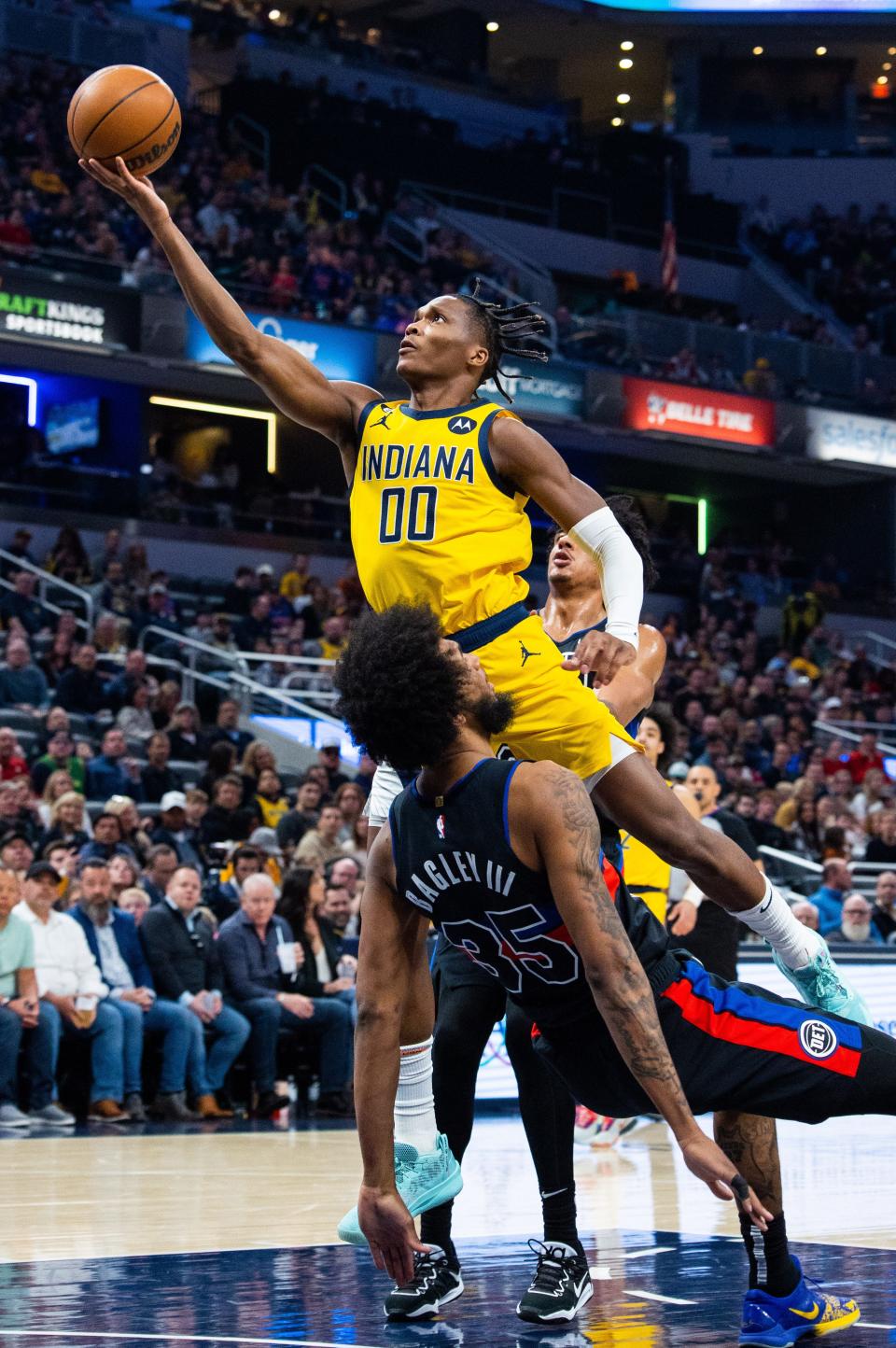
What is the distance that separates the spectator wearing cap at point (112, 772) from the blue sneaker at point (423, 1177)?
31.4ft

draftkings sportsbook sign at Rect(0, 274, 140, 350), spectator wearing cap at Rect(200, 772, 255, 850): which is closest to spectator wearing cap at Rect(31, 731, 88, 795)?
spectator wearing cap at Rect(200, 772, 255, 850)

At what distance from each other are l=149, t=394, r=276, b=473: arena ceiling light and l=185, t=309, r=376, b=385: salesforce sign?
11.9ft

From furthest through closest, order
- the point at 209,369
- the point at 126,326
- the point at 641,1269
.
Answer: the point at 209,369 < the point at 126,326 < the point at 641,1269

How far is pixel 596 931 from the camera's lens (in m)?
3.85

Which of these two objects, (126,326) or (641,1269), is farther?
(126,326)

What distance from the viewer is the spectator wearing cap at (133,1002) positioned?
10250 millimetres

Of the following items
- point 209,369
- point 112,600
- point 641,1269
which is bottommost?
point 641,1269

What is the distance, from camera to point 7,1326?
14.1ft

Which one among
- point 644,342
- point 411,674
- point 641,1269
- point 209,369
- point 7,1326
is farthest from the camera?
point 644,342

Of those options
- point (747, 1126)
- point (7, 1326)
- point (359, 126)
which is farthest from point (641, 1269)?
point (359, 126)

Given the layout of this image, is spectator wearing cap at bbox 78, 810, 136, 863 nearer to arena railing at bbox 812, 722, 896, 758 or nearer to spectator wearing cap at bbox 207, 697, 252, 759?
spectator wearing cap at bbox 207, 697, 252, 759

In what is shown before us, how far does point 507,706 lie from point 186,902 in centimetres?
681

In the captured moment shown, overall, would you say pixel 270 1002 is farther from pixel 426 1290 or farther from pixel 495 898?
pixel 495 898

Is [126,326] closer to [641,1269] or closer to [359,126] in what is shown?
[359,126]
